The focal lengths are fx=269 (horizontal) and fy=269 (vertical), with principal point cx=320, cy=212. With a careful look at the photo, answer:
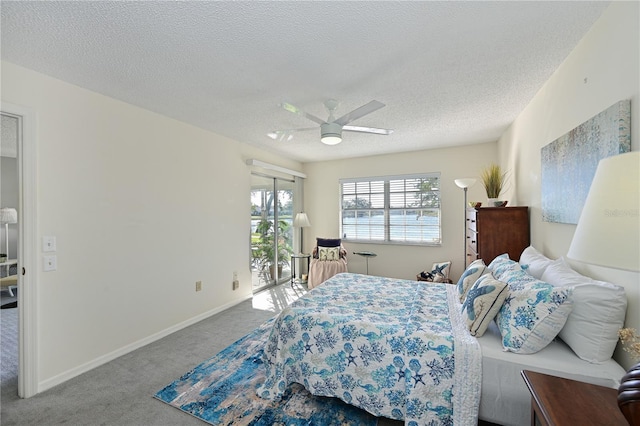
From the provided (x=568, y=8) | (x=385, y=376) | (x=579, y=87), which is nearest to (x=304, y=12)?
(x=568, y=8)

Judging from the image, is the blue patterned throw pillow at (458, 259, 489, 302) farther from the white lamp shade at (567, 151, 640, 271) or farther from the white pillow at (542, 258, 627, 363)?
the white lamp shade at (567, 151, 640, 271)

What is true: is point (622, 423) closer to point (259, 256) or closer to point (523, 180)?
point (523, 180)

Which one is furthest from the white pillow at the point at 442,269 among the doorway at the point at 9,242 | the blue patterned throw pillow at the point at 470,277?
the doorway at the point at 9,242

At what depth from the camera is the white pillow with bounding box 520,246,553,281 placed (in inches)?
78.1

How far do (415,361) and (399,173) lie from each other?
157 inches

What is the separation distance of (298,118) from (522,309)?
2.74 meters

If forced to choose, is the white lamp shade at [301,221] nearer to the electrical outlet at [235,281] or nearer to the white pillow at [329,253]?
the white pillow at [329,253]

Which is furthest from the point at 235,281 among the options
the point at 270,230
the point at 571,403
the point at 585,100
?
the point at 585,100

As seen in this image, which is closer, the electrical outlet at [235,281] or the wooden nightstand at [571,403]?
the wooden nightstand at [571,403]

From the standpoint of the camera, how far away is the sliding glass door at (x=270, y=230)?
4.84 m

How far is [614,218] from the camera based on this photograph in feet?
2.44

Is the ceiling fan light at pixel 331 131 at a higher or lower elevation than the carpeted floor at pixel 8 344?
higher

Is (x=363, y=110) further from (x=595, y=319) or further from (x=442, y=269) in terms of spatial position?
(x=442, y=269)

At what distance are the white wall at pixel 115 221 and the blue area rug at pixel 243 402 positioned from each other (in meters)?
1.02
